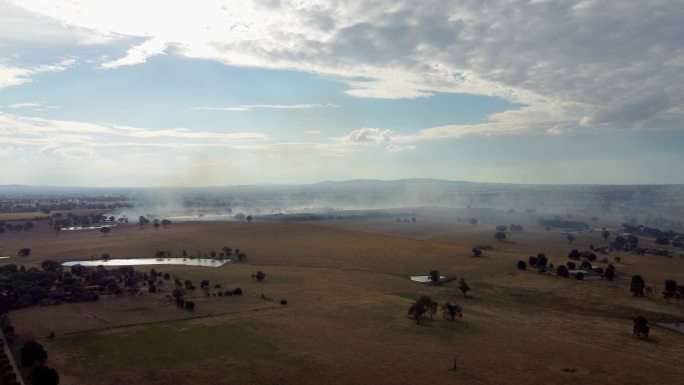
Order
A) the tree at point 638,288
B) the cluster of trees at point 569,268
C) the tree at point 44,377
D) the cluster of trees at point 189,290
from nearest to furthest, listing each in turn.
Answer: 1. the tree at point 44,377
2. the cluster of trees at point 189,290
3. the tree at point 638,288
4. the cluster of trees at point 569,268

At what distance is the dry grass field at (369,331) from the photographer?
192 ft

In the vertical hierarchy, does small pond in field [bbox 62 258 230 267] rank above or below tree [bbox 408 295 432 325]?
below

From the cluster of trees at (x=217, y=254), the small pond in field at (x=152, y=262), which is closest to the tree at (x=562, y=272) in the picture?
the cluster of trees at (x=217, y=254)

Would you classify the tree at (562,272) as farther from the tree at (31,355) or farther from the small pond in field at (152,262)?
the tree at (31,355)

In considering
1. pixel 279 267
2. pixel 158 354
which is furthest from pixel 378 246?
pixel 158 354

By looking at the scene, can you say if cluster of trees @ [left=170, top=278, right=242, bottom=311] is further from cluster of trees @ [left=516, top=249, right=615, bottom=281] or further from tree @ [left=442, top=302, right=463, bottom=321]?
cluster of trees @ [left=516, top=249, right=615, bottom=281]

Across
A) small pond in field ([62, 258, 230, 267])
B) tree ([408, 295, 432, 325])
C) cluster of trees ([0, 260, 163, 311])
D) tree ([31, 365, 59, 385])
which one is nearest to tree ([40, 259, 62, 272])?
cluster of trees ([0, 260, 163, 311])

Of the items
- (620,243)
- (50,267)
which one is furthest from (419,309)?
(620,243)

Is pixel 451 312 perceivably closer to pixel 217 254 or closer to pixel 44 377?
pixel 44 377

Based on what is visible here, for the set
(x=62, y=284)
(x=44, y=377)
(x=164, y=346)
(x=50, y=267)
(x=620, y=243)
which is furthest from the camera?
(x=620, y=243)

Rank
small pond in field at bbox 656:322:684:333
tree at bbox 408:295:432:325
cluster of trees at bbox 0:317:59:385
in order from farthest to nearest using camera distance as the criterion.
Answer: tree at bbox 408:295:432:325 → small pond in field at bbox 656:322:684:333 → cluster of trees at bbox 0:317:59:385

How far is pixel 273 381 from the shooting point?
183 ft

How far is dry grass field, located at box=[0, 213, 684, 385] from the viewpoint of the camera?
58.4 metres

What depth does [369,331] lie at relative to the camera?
246 ft
